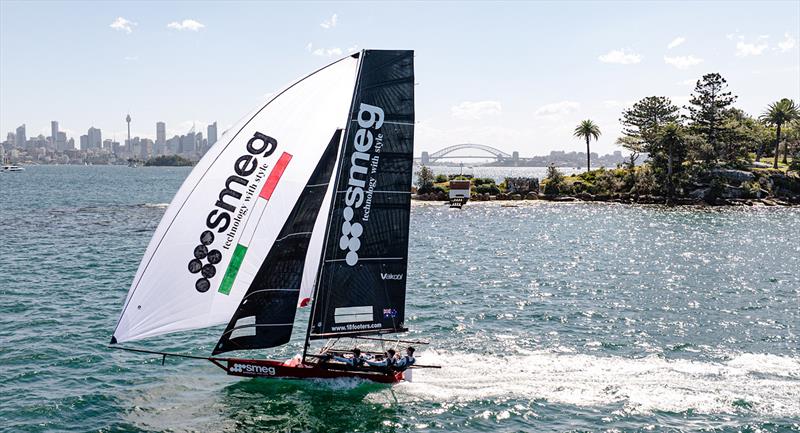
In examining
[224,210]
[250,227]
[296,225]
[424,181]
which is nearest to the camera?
A: [224,210]

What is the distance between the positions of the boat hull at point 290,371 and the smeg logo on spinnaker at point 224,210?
2935 millimetres

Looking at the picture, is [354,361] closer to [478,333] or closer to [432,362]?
[432,362]

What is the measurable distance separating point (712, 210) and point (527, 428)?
72512mm

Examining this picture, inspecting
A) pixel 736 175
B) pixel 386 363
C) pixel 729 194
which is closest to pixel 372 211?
pixel 386 363

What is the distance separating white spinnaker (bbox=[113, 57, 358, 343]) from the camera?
721 inches

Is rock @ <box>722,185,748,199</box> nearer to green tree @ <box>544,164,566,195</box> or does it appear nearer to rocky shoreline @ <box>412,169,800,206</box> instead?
rocky shoreline @ <box>412,169,800,206</box>

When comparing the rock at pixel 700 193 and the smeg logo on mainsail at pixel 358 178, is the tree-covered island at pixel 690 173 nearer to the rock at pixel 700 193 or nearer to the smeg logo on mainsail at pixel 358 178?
the rock at pixel 700 193

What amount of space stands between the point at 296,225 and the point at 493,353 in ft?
31.6

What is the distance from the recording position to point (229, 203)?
62.5ft

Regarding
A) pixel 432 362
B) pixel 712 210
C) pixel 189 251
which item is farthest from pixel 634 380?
pixel 712 210

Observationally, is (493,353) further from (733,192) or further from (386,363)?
A: (733,192)

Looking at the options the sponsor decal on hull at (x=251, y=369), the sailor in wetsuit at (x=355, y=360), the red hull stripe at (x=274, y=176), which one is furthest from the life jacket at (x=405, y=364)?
the red hull stripe at (x=274, y=176)

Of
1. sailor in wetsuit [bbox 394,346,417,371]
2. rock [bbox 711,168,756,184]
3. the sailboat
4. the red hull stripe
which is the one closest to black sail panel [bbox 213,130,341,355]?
the sailboat

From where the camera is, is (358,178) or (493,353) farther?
(493,353)
